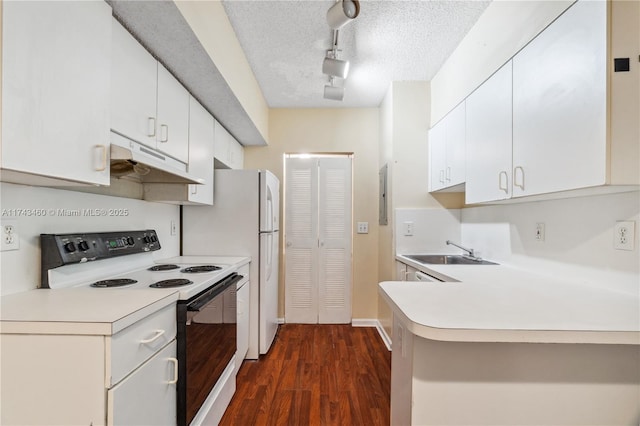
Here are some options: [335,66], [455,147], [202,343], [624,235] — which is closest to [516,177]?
[624,235]

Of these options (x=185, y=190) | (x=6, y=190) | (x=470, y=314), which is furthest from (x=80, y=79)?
(x=470, y=314)

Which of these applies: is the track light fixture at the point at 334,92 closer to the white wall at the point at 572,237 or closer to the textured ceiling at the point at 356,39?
the textured ceiling at the point at 356,39

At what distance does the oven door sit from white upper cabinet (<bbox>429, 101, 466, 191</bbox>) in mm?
1846

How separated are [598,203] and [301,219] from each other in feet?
8.40

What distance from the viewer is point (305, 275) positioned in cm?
342

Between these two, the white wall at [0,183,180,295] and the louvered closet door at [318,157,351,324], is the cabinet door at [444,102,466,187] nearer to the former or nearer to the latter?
the louvered closet door at [318,157,351,324]

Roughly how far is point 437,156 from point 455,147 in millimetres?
340

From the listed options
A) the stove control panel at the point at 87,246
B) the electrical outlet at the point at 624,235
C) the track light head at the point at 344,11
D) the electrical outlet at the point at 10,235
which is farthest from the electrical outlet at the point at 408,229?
the electrical outlet at the point at 10,235

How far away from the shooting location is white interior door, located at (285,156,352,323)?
341cm

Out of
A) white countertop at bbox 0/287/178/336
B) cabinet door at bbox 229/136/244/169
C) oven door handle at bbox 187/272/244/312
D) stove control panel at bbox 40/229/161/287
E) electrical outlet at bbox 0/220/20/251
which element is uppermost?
cabinet door at bbox 229/136/244/169

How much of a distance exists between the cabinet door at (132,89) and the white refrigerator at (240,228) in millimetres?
988

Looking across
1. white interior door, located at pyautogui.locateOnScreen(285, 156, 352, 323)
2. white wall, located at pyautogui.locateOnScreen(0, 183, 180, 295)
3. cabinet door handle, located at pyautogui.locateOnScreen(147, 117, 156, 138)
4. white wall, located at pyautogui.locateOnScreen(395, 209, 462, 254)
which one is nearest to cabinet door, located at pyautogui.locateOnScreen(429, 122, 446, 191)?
white wall, located at pyautogui.locateOnScreen(395, 209, 462, 254)

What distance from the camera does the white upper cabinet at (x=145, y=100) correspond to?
51.0 inches

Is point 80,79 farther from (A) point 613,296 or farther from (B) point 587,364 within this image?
(A) point 613,296
